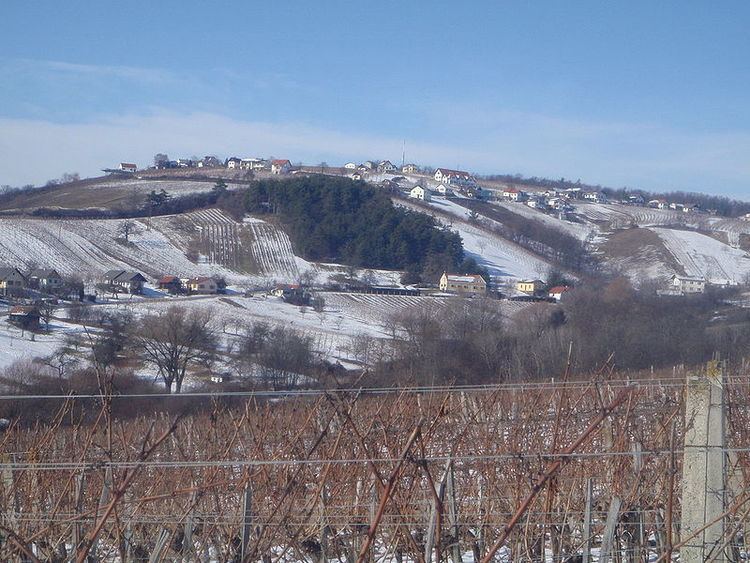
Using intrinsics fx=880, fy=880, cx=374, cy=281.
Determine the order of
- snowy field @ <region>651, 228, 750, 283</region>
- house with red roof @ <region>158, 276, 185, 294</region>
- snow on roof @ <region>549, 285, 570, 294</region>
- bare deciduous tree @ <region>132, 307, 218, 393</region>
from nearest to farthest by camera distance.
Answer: bare deciduous tree @ <region>132, 307, 218, 393</region> → snow on roof @ <region>549, 285, 570, 294</region> → house with red roof @ <region>158, 276, 185, 294</region> → snowy field @ <region>651, 228, 750, 283</region>

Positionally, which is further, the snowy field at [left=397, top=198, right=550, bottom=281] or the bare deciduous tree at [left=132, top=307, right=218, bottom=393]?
the snowy field at [left=397, top=198, right=550, bottom=281]

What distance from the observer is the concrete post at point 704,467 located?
276 cm

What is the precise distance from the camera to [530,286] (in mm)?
31359

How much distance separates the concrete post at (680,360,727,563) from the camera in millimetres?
2760

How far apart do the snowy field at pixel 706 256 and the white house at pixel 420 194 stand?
1698 cm

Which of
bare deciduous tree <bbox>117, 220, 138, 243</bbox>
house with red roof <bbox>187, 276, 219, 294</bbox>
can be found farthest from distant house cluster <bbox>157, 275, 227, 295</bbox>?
bare deciduous tree <bbox>117, 220, 138, 243</bbox>

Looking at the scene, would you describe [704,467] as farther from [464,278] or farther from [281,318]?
[464,278]

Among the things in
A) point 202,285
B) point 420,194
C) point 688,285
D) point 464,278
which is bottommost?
point 202,285

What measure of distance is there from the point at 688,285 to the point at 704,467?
83.4 feet

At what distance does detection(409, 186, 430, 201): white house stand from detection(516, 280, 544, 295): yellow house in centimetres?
2438

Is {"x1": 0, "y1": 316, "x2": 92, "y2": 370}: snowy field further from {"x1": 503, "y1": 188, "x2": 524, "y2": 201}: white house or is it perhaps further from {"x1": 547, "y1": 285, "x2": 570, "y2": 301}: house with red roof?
{"x1": 503, "y1": 188, "x2": 524, "y2": 201}: white house

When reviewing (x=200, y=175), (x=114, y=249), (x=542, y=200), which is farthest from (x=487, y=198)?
(x=114, y=249)

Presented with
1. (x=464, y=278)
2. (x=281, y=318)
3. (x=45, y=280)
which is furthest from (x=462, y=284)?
(x=45, y=280)

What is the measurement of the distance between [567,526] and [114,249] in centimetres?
3681
